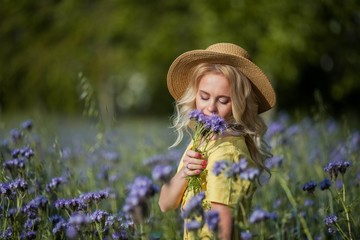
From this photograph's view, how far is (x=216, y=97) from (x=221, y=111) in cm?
6

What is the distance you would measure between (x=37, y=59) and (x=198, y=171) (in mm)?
14828

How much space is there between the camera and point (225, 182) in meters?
2.11

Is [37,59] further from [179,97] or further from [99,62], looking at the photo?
[179,97]

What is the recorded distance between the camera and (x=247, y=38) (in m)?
10.6

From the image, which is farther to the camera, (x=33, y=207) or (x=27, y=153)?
(x=27, y=153)

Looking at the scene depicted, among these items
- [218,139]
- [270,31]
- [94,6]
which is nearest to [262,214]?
[218,139]

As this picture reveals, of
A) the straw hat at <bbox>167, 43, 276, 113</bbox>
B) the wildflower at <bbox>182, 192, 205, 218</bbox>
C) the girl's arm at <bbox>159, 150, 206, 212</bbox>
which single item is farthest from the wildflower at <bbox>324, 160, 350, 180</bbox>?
the wildflower at <bbox>182, 192, 205, 218</bbox>

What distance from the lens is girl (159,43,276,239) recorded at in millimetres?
2141

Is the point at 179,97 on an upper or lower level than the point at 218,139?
upper

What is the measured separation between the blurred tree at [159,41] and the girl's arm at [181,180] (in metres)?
7.51

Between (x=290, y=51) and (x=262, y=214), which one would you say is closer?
(x=262, y=214)

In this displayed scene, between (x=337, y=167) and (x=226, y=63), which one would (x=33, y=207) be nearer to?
(x=226, y=63)

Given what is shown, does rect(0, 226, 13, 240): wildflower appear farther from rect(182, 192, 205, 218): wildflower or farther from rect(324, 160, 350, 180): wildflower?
rect(324, 160, 350, 180): wildflower

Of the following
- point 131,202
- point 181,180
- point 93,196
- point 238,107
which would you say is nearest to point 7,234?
point 93,196
